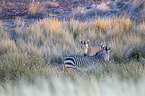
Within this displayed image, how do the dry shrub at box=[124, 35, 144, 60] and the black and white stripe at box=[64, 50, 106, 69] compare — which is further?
the dry shrub at box=[124, 35, 144, 60]

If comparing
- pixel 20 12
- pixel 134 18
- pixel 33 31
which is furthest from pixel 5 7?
pixel 134 18

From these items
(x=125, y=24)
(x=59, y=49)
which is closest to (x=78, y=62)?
(x=59, y=49)

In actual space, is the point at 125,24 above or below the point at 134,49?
above

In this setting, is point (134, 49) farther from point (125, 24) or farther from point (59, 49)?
point (125, 24)

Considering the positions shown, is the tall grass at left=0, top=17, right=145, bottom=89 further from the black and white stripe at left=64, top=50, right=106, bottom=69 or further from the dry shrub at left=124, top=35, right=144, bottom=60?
the black and white stripe at left=64, top=50, right=106, bottom=69

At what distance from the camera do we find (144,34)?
20.9 ft

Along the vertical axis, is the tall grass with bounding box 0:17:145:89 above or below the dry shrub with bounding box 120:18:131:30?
below

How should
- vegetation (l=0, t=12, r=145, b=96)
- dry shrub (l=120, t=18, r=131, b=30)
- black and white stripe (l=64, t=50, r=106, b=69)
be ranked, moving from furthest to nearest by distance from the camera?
dry shrub (l=120, t=18, r=131, b=30), black and white stripe (l=64, t=50, r=106, b=69), vegetation (l=0, t=12, r=145, b=96)

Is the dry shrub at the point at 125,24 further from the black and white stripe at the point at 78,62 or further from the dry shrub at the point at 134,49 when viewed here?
the black and white stripe at the point at 78,62

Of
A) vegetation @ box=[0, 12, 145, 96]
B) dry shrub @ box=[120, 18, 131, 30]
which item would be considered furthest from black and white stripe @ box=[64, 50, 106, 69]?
dry shrub @ box=[120, 18, 131, 30]

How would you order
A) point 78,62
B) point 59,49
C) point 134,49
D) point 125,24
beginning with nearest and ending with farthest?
point 78,62, point 134,49, point 59,49, point 125,24

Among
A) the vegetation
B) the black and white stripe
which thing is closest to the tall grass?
the vegetation

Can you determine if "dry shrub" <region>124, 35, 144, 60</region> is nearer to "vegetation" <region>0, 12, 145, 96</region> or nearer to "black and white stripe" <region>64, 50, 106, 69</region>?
"vegetation" <region>0, 12, 145, 96</region>

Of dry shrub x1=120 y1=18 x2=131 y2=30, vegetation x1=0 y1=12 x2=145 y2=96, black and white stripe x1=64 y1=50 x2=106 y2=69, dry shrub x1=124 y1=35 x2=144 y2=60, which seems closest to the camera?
vegetation x1=0 y1=12 x2=145 y2=96
